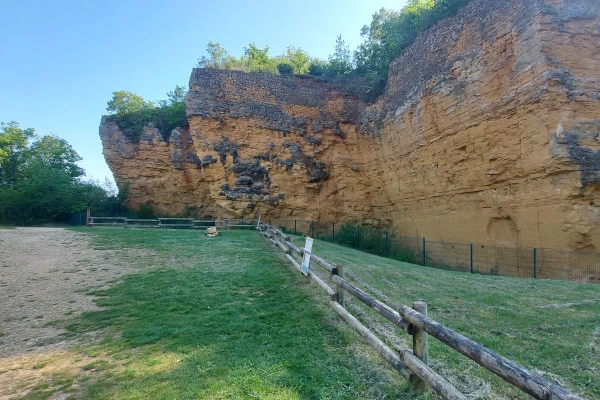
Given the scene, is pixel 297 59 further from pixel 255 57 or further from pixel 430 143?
pixel 430 143

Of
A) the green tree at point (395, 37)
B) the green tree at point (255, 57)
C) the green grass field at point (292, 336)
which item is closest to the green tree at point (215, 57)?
the green tree at point (255, 57)

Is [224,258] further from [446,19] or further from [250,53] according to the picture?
[250,53]

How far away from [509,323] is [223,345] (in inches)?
184

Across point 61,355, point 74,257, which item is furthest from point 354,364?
point 74,257

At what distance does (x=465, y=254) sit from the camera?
53.6ft

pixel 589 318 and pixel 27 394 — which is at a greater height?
pixel 589 318

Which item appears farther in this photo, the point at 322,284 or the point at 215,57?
the point at 215,57

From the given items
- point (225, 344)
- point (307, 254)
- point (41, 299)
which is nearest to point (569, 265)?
point (307, 254)

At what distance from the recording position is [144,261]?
11695 mm

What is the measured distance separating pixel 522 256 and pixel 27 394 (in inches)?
602

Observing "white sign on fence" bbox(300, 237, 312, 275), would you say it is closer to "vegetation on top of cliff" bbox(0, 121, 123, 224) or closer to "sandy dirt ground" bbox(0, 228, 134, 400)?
"sandy dirt ground" bbox(0, 228, 134, 400)

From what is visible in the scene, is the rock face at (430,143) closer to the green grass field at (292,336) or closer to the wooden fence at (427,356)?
the green grass field at (292,336)

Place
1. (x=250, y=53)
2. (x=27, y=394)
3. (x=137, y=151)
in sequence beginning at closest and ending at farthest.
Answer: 1. (x=27, y=394)
2. (x=137, y=151)
3. (x=250, y=53)

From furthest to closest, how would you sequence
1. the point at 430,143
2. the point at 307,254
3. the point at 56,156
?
the point at 56,156
the point at 430,143
the point at 307,254
